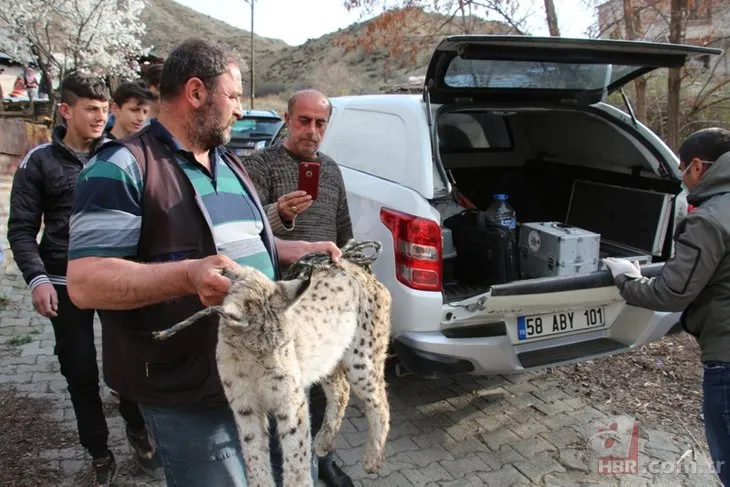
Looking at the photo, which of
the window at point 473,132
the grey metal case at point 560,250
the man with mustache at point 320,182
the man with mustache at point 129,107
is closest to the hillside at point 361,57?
the window at point 473,132

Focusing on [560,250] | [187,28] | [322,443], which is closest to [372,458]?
[322,443]

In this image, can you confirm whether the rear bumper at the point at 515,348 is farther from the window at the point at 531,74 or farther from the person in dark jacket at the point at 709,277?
the window at the point at 531,74

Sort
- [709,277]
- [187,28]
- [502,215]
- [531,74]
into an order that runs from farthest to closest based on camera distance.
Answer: [187,28] → [502,215] → [531,74] → [709,277]

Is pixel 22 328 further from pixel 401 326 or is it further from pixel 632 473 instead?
pixel 632 473

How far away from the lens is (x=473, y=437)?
3951 mm

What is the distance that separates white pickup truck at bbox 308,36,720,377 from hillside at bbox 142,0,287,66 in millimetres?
60602

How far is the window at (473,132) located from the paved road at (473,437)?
7.89ft

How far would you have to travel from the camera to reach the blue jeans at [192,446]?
2039mm

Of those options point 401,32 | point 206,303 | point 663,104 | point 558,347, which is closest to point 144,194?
point 206,303

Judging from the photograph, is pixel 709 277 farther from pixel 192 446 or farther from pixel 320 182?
pixel 192 446

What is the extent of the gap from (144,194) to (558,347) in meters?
3.03

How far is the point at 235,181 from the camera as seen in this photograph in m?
2.18
